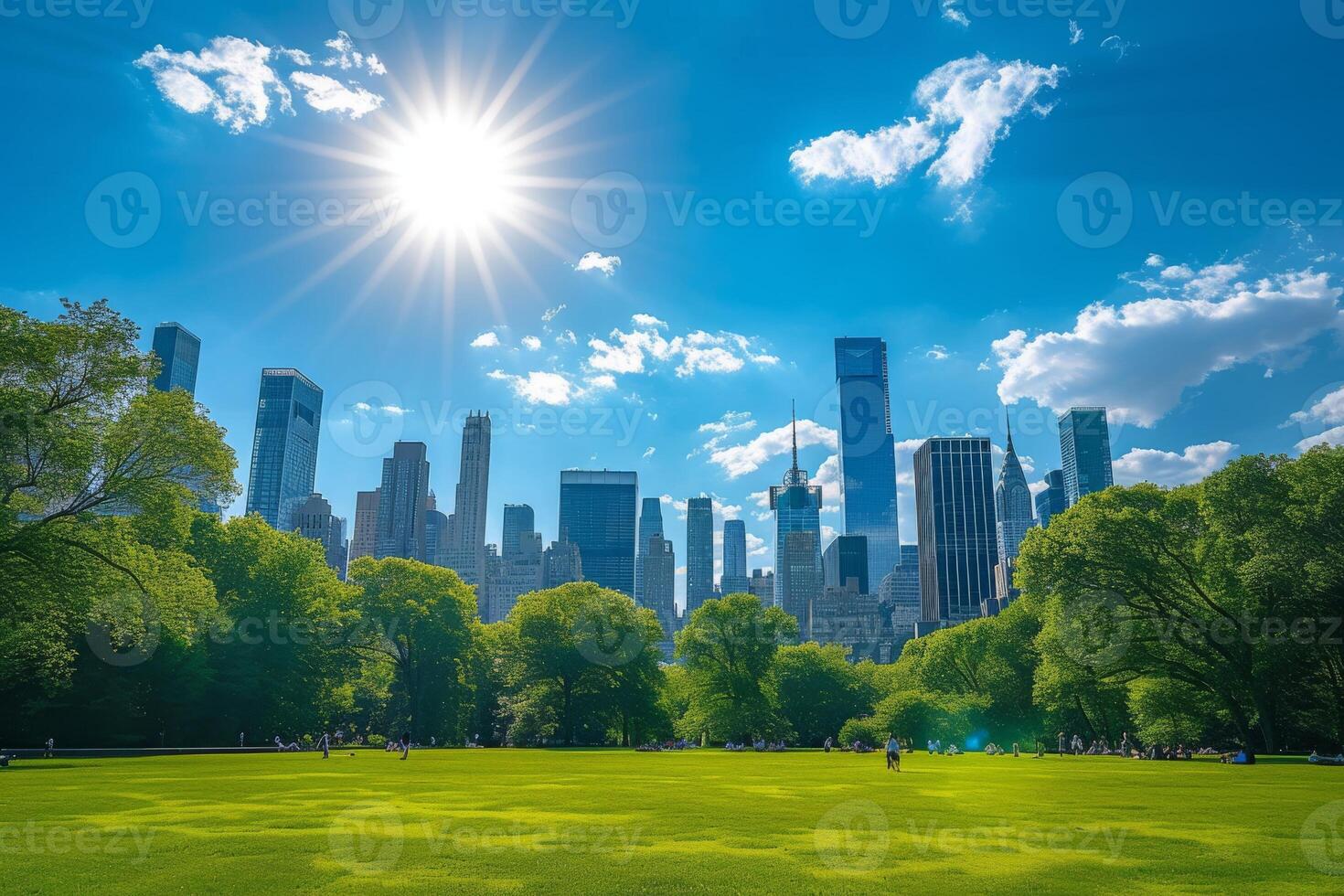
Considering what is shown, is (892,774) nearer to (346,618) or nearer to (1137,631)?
(1137,631)

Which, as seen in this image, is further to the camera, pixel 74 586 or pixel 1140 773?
pixel 1140 773

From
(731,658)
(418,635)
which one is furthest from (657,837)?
(731,658)

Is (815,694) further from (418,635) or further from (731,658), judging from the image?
(418,635)

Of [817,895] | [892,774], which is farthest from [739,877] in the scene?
[892,774]

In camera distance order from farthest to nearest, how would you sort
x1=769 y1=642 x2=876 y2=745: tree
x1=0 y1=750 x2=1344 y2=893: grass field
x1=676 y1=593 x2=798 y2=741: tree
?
x1=769 y1=642 x2=876 y2=745: tree → x1=676 y1=593 x2=798 y2=741: tree → x1=0 y1=750 x2=1344 y2=893: grass field

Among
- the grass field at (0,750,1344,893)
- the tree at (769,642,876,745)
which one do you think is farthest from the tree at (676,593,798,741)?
the grass field at (0,750,1344,893)

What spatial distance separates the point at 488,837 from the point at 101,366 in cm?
3142

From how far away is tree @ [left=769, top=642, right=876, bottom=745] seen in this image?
330 ft

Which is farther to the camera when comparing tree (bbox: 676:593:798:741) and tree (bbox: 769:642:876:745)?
tree (bbox: 769:642:876:745)

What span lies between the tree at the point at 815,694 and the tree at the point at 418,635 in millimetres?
37841

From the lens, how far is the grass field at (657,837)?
1248cm

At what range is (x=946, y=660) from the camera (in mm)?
97125

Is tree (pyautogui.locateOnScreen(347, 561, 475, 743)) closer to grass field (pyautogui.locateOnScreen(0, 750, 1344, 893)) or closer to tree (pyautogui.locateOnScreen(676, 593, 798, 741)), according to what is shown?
tree (pyautogui.locateOnScreen(676, 593, 798, 741))

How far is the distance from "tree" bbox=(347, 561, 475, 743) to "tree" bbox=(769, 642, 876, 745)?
37.8 metres
